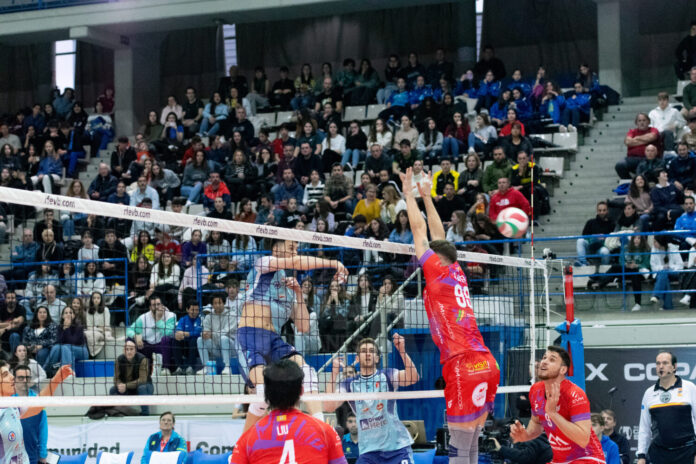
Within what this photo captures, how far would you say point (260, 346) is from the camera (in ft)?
29.1

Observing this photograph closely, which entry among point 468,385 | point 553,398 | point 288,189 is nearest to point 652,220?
point 288,189

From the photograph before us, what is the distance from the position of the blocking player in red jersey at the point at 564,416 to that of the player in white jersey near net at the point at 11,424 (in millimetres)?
4150

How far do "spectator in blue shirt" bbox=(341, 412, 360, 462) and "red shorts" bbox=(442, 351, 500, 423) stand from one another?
13.1ft

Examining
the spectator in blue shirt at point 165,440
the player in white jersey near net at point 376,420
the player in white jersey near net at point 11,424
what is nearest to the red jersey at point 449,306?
the player in white jersey near net at point 376,420

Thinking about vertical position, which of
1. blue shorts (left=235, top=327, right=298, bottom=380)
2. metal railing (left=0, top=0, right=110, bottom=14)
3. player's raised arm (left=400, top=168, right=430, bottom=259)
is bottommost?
blue shorts (left=235, top=327, right=298, bottom=380)

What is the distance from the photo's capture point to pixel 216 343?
543 inches

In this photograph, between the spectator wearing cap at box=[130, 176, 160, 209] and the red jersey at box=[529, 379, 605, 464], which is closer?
the red jersey at box=[529, 379, 605, 464]

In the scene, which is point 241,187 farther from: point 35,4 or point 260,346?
point 260,346

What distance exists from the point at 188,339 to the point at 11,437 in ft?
18.9

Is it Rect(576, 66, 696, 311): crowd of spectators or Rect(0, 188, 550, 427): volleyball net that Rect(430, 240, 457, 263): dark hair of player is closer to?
Rect(0, 188, 550, 427): volleyball net

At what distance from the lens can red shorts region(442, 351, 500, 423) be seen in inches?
318

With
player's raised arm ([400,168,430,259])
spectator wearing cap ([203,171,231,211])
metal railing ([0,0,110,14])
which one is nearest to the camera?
player's raised arm ([400,168,430,259])

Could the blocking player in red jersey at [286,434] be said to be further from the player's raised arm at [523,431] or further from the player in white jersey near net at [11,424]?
the player in white jersey near net at [11,424]

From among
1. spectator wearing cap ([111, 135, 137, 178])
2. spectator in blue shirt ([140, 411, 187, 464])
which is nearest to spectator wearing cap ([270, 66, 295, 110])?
spectator wearing cap ([111, 135, 137, 178])
